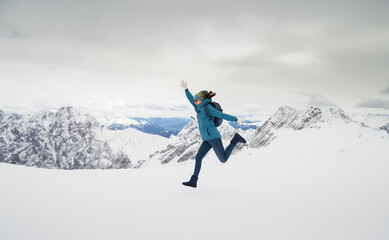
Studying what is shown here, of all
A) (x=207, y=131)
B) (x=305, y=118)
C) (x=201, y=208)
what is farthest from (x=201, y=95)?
(x=305, y=118)

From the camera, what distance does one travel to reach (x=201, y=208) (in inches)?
168

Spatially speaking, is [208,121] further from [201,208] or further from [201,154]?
[201,208]

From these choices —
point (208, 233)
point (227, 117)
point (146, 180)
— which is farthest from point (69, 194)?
point (227, 117)

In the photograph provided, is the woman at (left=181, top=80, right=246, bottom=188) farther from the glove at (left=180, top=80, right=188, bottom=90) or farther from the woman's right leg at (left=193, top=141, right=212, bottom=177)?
the glove at (left=180, top=80, right=188, bottom=90)

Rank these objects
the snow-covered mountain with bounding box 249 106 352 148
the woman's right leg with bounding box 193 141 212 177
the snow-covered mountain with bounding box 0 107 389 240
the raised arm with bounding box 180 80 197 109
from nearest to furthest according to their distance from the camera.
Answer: the snow-covered mountain with bounding box 0 107 389 240, the woman's right leg with bounding box 193 141 212 177, the raised arm with bounding box 180 80 197 109, the snow-covered mountain with bounding box 249 106 352 148

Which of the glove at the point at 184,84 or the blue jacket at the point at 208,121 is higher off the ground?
the glove at the point at 184,84

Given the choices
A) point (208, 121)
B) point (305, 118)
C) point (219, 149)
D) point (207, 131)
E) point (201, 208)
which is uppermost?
point (305, 118)

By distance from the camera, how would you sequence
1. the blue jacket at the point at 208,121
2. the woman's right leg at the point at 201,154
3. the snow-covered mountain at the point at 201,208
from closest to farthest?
the snow-covered mountain at the point at 201,208 → the blue jacket at the point at 208,121 → the woman's right leg at the point at 201,154

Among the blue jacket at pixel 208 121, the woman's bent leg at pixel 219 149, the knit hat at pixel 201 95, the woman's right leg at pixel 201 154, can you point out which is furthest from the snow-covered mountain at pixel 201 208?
the knit hat at pixel 201 95

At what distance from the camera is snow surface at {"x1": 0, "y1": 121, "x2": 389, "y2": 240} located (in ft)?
10.9

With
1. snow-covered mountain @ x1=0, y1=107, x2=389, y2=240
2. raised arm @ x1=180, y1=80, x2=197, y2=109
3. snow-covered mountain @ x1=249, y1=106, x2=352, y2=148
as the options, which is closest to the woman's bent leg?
snow-covered mountain @ x1=0, y1=107, x2=389, y2=240

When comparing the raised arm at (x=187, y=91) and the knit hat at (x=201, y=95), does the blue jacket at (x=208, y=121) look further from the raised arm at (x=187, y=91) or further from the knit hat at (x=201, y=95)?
the raised arm at (x=187, y=91)

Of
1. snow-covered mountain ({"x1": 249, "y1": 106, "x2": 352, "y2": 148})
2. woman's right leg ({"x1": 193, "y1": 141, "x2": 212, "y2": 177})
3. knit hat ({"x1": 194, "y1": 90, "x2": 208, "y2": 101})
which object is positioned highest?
snow-covered mountain ({"x1": 249, "y1": 106, "x2": 352, "y2": 148})

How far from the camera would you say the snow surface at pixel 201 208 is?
332cm
